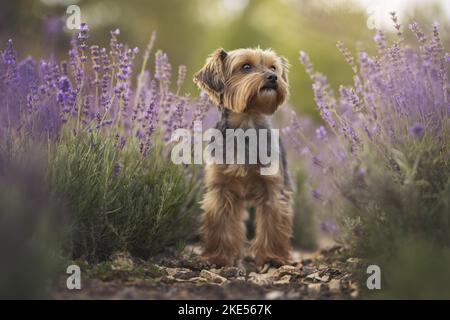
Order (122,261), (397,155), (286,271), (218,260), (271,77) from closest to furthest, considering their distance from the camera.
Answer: (397,155)
(122,261)
(286,271)
(271,77)
(218,260)

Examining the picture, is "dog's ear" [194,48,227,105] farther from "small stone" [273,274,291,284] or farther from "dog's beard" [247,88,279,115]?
"small stone" [273,274,291,284]

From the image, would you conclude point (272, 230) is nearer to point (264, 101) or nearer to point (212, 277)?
point (212, 277)

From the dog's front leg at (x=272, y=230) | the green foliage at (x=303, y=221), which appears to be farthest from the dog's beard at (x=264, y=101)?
the green foliage at (x=303, y=221)

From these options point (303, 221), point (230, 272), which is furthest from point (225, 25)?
point (230, 272)

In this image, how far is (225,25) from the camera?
1853cm

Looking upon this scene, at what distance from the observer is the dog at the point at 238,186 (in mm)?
4984

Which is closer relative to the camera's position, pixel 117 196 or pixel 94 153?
pixel 94 153

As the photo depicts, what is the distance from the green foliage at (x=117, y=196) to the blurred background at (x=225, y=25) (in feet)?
3.77

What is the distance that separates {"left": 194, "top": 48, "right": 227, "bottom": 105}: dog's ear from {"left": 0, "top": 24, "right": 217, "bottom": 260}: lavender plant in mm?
237

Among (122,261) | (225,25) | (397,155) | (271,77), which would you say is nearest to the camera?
(397,155)

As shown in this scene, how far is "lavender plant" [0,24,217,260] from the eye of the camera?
394cm

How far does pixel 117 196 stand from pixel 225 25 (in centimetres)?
1499
